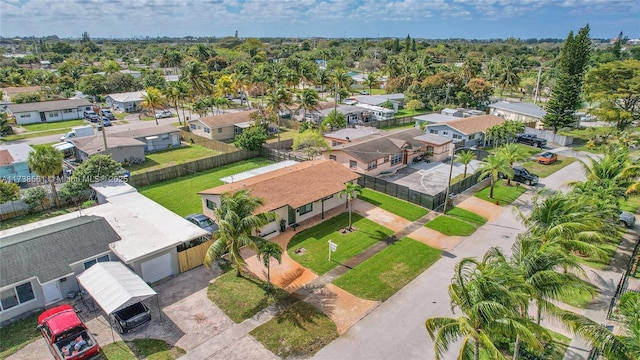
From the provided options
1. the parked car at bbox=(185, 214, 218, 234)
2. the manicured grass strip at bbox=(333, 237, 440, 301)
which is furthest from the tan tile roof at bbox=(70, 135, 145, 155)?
the manicured grass strip at bbox=(333, 237, 440, 301)

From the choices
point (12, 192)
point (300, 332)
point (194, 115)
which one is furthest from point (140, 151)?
point (300, 332)

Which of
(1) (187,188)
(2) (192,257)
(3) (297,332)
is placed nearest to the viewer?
(3) (297,332)

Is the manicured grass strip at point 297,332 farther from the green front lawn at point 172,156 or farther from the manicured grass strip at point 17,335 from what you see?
the green front lawn at point 172,156

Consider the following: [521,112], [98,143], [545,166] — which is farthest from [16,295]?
[521,112]

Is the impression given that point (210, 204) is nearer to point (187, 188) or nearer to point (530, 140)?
point (187, 188)

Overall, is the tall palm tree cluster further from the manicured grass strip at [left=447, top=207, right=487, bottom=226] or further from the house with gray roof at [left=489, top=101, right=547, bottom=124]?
the house with gray roof at [left=489, top=101, right=547, bottom=124]

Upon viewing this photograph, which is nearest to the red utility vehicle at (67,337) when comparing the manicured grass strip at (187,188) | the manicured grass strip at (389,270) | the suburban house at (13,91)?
the manicured grass strip at (389,270)

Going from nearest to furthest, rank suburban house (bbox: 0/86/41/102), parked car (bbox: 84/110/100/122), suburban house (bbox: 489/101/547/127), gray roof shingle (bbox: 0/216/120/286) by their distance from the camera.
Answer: gray roof shingle (bbox: 0/216/120/286)
suburban house (bbox: 489/101/547/127)
parked car (bbox: 84/110/100/122)
suburban house (bbox: 0/86/41/102)
